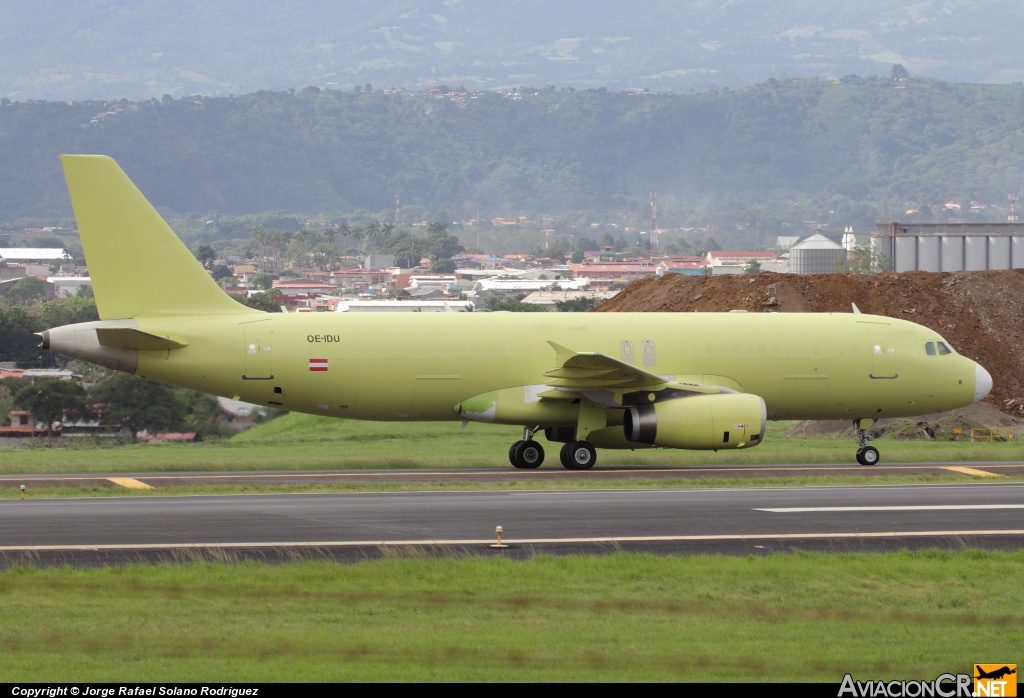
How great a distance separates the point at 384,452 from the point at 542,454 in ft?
24.8

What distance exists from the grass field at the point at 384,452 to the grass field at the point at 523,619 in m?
15.0

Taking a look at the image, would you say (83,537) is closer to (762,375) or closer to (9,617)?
(9,617)

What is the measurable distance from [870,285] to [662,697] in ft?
147

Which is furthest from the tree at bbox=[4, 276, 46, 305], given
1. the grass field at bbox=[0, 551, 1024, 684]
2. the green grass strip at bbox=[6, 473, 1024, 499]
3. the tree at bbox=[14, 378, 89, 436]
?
the grass field at bbox=[0, 551, 1024, 684]

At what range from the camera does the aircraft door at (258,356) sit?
28.9 metres

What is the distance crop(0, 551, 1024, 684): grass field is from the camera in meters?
11.9

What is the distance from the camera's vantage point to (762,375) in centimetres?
3092

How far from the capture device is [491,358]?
29.9 m

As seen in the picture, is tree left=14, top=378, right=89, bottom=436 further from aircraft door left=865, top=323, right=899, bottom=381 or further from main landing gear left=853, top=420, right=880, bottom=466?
aircraft door left=865, top=323, right=899, bottom=381

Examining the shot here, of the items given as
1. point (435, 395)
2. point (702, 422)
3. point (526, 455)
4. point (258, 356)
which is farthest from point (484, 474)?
point (258, 356)

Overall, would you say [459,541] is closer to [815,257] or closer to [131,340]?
[131,340]

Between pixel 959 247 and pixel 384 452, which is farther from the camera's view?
pixel 959 247

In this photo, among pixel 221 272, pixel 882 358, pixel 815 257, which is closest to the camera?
pixel 882 358

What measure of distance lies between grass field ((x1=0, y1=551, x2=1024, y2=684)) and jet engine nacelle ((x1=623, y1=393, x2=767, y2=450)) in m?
10.9
